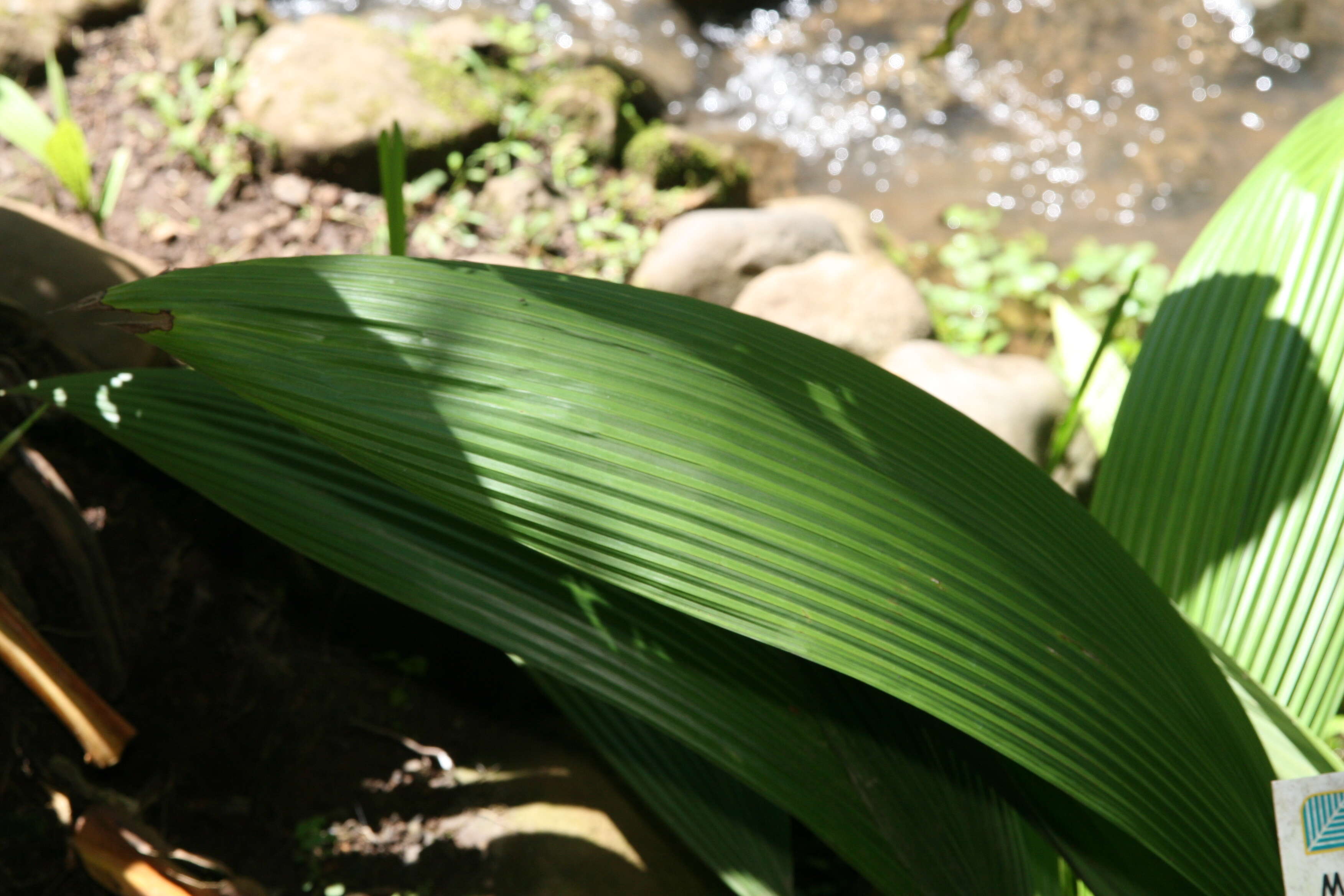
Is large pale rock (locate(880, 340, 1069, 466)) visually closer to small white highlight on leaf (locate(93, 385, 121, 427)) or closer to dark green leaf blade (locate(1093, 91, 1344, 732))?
dark green leaf blade (locate(1093, 91, 1344, 732))

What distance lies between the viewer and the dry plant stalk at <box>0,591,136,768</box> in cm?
94

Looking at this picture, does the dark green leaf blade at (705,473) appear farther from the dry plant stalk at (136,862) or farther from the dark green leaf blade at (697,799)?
the dry plant stalk at (136,862)

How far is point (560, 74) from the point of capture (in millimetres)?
2531

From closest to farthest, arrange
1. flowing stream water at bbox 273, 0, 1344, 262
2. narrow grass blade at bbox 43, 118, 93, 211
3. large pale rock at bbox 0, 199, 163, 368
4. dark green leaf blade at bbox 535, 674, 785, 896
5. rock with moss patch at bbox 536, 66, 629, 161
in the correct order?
dark green leaf blade at bbox 535, 674, 785, 896 → large pale rock at bbox 0, 199, 163, 368 → narrow grass blade at bbox 43, 118, 93, 211 → rock with moss patch at bbox 536, 66, 629, 161 → flowing stream water at bbox 273, 0, 1344, 262

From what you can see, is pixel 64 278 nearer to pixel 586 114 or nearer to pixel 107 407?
pixel 107 407

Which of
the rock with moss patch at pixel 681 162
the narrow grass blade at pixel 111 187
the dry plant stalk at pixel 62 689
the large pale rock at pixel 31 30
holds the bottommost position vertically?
the dry plant stalk at pixel 62 689

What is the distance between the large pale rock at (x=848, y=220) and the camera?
2.37 meters

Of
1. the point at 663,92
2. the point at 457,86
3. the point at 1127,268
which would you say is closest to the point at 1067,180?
the point at 1127,268

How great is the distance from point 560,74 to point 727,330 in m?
2.11

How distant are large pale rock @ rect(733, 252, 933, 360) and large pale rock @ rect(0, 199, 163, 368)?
1125 millimetres

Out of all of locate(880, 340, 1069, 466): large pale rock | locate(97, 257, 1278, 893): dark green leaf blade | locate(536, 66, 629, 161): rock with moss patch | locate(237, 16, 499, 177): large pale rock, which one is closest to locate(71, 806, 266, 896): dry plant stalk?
locate(97, 257, 1278, 893): dark green leaf blade

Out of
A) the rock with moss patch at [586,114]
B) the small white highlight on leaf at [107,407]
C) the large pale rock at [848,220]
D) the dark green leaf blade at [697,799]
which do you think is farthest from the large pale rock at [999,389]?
the small white highlight on leaf at [107,407]

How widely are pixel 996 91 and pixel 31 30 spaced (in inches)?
105

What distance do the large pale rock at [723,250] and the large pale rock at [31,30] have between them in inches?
58.1
